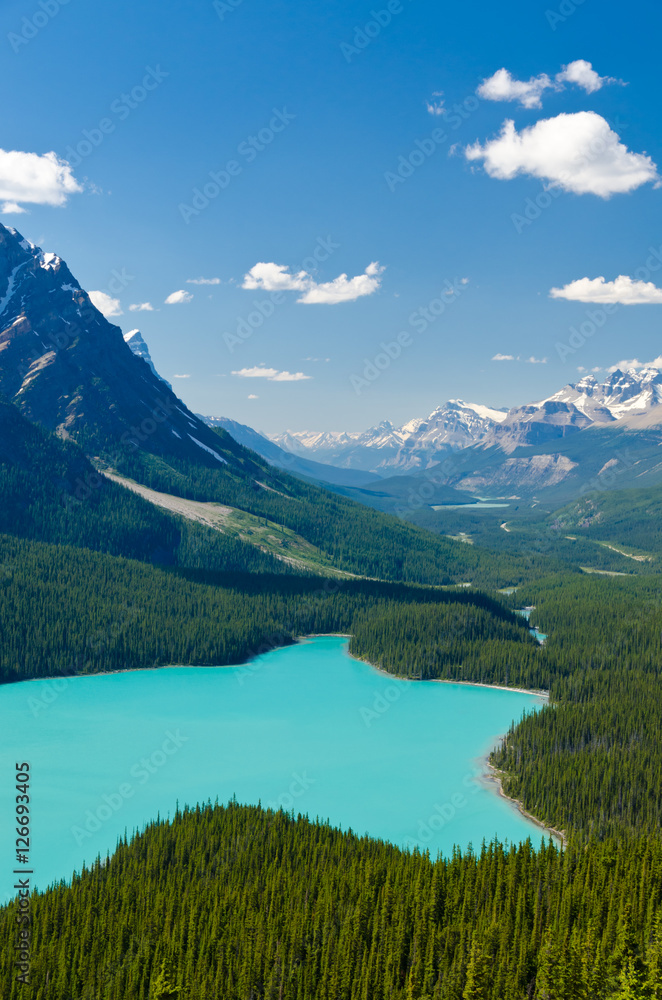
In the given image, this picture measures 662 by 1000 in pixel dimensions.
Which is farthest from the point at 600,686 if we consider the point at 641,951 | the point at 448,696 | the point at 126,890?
the point at 126,890

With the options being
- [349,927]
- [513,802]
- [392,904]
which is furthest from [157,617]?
[349,927]

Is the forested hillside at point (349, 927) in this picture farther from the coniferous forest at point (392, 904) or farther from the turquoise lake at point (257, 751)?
the turquoise lake at point (257, 751)

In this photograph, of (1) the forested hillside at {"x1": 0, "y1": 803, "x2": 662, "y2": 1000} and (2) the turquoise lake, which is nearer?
(1) the forested hillside at {"x1": 0, "y1": 803, "x2": 662, "y2": 1000}

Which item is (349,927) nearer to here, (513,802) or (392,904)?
(392,904)

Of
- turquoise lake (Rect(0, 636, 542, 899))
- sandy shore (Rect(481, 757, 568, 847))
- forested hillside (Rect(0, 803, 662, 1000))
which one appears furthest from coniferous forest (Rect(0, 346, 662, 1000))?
turquoise lake (Rect(0, 636, 542, 899))

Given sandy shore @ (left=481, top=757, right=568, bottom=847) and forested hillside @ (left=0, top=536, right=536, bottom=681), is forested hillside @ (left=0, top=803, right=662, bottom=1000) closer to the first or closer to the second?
sandy shore @ (left=481, top=757, right=568, bottom=847)

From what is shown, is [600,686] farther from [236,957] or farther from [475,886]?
[236,957]

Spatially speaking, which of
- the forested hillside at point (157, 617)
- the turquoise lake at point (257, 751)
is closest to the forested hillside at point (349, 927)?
the turquoise lake at point (257, 751)
